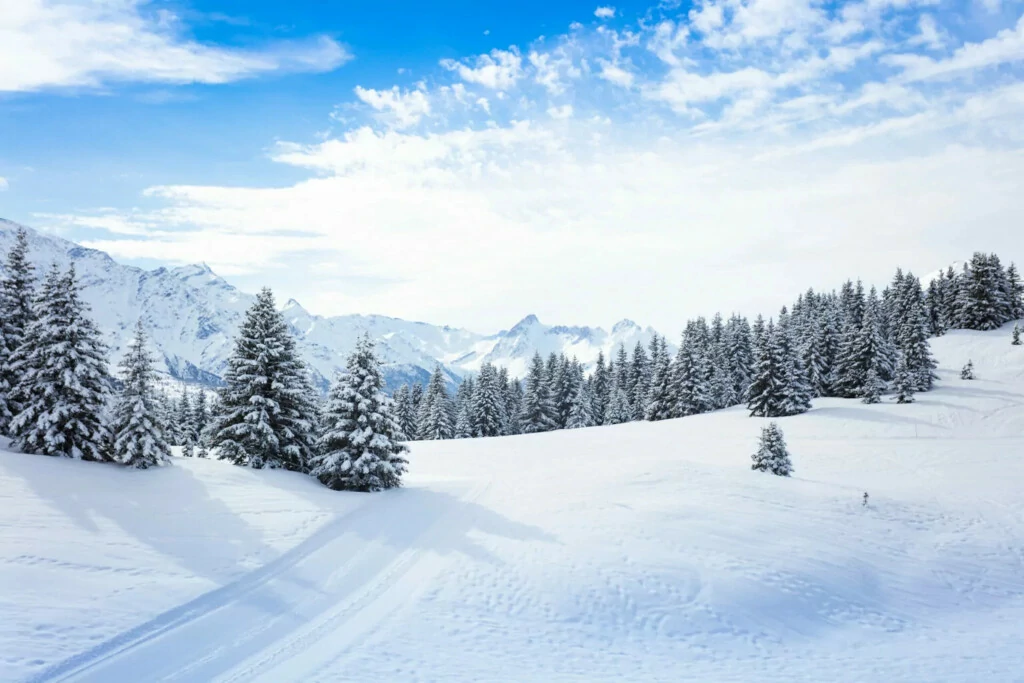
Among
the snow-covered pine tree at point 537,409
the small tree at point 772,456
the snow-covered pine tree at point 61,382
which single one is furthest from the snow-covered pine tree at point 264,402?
the snow-covered pine tree at point 537,409

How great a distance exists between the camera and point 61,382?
68.5 feet

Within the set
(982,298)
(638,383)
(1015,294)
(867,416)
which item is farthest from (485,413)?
(1015,294)

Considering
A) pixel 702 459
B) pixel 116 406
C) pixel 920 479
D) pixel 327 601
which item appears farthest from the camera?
pixel 702 459

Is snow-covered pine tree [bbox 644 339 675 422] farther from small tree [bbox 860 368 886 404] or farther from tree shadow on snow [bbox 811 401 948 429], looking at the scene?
small tree [bbox 860 368 886 404]

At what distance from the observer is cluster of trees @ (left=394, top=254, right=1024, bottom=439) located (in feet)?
167

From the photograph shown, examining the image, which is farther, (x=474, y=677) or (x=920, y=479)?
(x=920, y=479)

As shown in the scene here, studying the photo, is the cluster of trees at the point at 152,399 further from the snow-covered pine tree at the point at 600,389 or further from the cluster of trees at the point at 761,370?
the snow-covered pine tree at the point at 600,389

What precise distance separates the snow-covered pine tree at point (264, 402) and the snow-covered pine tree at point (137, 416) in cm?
350

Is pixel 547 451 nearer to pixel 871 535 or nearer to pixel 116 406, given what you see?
pixel 871 535

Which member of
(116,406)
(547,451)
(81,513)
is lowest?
(547,451)

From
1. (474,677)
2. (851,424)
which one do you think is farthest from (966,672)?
(851,424)

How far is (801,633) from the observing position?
14.0m

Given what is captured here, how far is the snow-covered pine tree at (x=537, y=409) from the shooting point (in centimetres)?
6944

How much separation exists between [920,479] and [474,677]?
87.0ft
